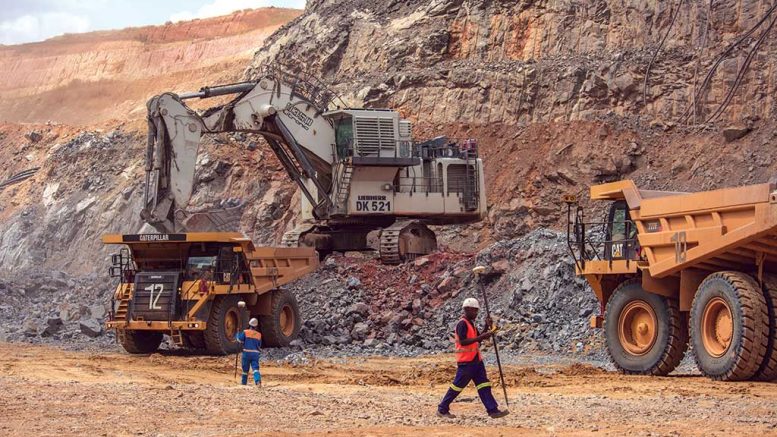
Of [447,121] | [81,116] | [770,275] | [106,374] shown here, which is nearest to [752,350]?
[770,275]

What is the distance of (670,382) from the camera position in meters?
16.0

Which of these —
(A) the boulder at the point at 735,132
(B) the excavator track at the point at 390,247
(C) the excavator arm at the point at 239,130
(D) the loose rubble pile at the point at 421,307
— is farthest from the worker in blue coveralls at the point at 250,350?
(A) the boulder at the point at 735,132

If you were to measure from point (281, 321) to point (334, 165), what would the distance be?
6053 millimetres

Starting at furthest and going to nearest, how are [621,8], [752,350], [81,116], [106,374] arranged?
1. [81,116]
2. [621,8]
3. [106,374]
4. [752,350]

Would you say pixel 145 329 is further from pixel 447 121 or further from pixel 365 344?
pixel 447 121

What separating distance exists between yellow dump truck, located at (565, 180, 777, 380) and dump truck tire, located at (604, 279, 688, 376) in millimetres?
14

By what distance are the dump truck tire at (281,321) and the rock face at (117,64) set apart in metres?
43.7

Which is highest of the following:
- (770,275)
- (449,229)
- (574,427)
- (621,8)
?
(621,8)

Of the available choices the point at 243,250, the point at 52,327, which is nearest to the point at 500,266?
the point at 243,250

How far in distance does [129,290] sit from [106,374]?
12.5 ft

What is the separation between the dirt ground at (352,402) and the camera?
11734 millimetres

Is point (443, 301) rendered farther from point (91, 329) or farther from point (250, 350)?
point (250, 350)

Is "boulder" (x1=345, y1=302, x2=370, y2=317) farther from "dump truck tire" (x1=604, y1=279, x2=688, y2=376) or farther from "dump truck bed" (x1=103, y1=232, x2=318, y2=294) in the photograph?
"dump truck tire" (x1=604, y1=279, x2=688, y2=376)

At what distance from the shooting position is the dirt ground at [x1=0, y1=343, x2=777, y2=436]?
1173cm
